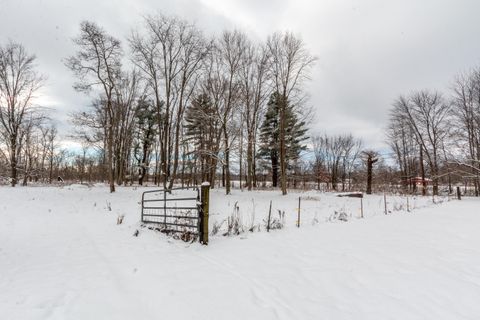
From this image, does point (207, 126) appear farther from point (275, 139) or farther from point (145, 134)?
point (145, 134)

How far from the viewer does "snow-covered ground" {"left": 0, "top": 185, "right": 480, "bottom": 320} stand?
3158mm

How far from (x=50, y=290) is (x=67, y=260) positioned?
1.67 metres

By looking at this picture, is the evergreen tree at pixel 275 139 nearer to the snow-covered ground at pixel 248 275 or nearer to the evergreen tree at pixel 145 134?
the evergreen tree at pixel 145 134

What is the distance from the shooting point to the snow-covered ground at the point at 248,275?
316cm

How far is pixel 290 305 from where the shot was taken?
327cm

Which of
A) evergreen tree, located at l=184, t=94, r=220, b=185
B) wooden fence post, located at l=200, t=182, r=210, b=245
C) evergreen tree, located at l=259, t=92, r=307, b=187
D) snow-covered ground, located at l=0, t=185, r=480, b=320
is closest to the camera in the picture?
snow-covered ground, located at l=0, t=185, r=480, b=320

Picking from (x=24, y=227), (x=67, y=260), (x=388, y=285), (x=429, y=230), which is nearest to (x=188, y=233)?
(x=67, y=260)

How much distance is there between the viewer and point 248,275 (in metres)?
4.31

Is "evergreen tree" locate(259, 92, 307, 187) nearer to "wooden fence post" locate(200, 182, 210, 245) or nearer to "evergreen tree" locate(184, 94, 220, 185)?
"evergreen tree" locate(184, 94, 220, 185)

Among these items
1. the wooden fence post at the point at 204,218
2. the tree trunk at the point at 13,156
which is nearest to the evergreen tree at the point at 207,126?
the wooden fence post at the point at 204,218

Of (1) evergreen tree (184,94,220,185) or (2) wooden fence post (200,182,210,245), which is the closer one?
(2) wooden fence post (200,182,210,245)

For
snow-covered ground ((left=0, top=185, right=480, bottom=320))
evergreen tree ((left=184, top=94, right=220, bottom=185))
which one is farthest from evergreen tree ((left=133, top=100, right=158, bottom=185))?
snow-covered ground ((left=0, top=185, right=480, bottom=320))

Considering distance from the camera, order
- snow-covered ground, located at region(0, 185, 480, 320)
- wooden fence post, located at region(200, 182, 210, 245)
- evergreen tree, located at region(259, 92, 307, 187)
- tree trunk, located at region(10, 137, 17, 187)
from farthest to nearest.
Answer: evergreen tree, located at region(259, 92, 307, 187), tree trunk, located at region(10, 137, 17, 187), wooden fence post, located at region(200, 182, 210, 245), snow-covered ground, located at region(0, 185, 480, 320)

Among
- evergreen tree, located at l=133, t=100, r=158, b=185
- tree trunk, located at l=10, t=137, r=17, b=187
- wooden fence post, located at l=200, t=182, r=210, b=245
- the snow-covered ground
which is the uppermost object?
evergreen tree, located at l=133, t=100, r=158, b=185
